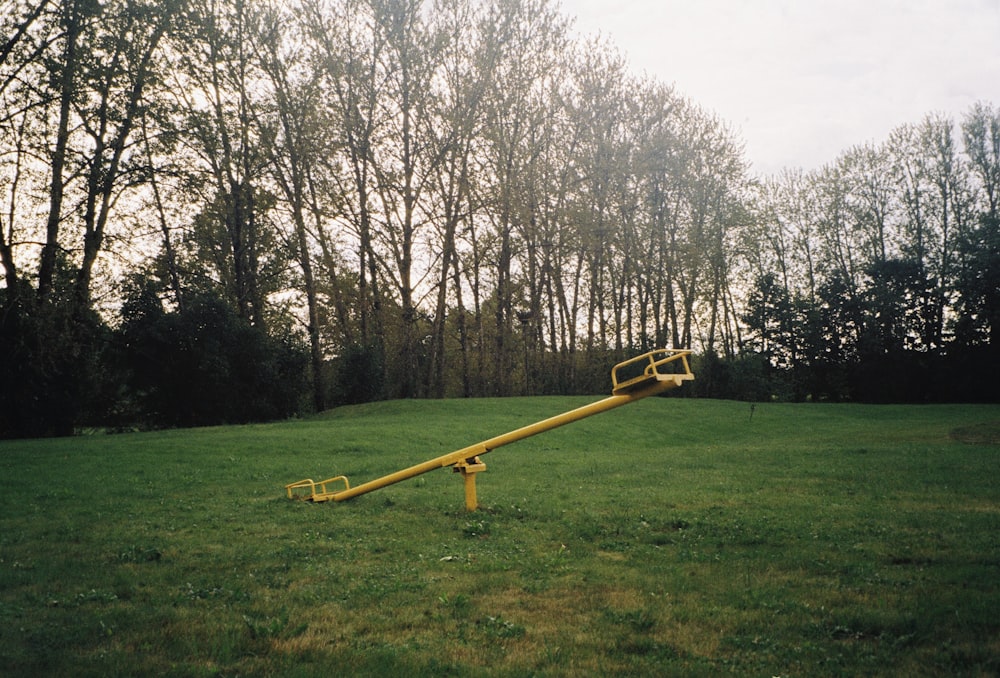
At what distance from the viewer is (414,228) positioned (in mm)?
40031

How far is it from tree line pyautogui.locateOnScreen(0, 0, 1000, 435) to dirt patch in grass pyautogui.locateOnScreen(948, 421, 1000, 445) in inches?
842

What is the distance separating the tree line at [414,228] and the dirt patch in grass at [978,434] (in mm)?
21378

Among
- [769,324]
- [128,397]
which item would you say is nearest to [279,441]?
[128,397]

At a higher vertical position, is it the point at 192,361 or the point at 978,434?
the point at 192,361

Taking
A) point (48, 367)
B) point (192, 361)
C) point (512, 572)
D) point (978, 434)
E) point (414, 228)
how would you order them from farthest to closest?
1. point (414, 228)
2. point (192, 361)
3. point (48, 367)
4. point (978, 434)
5. point (512, 572)

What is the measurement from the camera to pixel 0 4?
24328mm

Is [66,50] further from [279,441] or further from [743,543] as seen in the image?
[743,543]

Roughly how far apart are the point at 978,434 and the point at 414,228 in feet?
93.2

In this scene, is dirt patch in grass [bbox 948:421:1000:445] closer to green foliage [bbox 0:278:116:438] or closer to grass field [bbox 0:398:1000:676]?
grass field [bbox 0:398:1000:676]

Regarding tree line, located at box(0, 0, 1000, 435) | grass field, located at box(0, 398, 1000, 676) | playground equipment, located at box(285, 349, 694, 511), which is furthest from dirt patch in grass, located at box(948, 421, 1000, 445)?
tree line, located at box(0, 0, 1000, 435)

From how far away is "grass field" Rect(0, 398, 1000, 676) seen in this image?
484 cm

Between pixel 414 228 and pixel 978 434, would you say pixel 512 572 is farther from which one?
pixel 414 228

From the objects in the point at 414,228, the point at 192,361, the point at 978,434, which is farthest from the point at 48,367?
the point at 978,434

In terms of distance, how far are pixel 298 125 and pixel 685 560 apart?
108 feet
